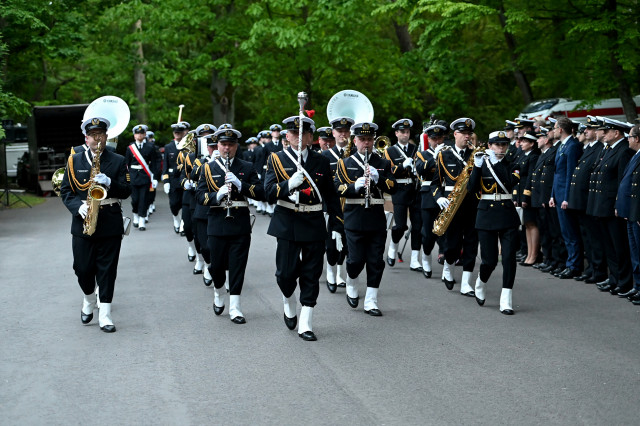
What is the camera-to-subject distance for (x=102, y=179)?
882 centimetres

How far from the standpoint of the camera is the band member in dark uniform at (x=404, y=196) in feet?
42.6

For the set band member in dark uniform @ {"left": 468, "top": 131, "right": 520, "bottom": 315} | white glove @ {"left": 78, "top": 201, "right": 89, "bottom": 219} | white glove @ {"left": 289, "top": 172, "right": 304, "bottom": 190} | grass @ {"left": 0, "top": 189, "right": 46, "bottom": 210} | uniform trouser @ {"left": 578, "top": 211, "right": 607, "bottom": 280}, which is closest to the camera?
white glove @ {"left": 289, "top": 172, "right": 304, "bottom": 190}

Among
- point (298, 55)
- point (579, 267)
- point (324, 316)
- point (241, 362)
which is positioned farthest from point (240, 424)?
point (298, 55)

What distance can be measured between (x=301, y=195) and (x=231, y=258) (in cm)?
131

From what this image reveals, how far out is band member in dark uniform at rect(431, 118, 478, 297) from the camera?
11.3 meters

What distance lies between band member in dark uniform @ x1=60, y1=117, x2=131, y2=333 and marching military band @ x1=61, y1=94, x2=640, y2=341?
14 mm

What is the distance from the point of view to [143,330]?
360 inches

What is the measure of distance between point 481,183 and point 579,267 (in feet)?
10.1

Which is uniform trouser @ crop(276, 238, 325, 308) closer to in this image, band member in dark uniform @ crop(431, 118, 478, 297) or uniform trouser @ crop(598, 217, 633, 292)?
band member in dark uniform @ crop(431, 118, 478, 297)

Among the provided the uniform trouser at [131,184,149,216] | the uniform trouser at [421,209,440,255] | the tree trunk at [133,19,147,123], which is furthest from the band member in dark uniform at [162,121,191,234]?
the tree trunk at [133,19,147,123]

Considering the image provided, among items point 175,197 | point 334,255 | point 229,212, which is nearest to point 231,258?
point 229,212

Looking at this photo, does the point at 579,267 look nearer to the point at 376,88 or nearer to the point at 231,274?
the point at 231,274

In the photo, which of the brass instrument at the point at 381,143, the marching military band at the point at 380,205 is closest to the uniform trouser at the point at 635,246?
the marching military band at the point at 380,205

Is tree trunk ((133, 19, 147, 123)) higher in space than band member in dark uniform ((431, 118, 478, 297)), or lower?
higher
